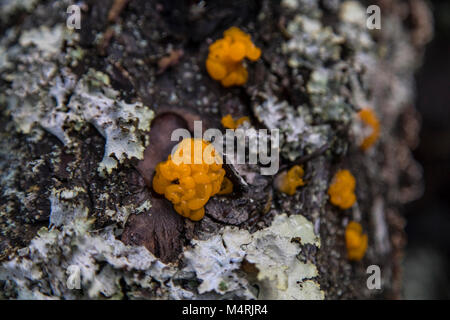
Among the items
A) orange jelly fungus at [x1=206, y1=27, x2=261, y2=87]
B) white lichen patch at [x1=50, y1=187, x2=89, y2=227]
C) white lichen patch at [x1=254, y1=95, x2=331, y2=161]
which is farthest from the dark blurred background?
white lichen patch at [x1=50, y1=187, x2=89, y2=227]

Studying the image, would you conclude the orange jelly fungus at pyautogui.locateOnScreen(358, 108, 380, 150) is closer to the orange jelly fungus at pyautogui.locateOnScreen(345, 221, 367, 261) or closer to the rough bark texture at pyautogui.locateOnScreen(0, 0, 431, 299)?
the rough bark texture at pyautogui.locateOnScreen(0, 0, 431, 299)

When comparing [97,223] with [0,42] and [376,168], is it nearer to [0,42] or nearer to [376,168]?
[0,42]

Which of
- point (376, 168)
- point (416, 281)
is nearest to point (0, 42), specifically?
point (376, 168)

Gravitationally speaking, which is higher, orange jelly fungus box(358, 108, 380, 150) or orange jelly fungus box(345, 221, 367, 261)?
orange jelly fungus box(358, 108, 380, 150)

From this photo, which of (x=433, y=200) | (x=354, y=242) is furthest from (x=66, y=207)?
(x=433, y=200)

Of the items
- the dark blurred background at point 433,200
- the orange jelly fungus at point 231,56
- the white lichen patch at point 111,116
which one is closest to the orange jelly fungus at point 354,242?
the orange jelly fungus at point 231,56
